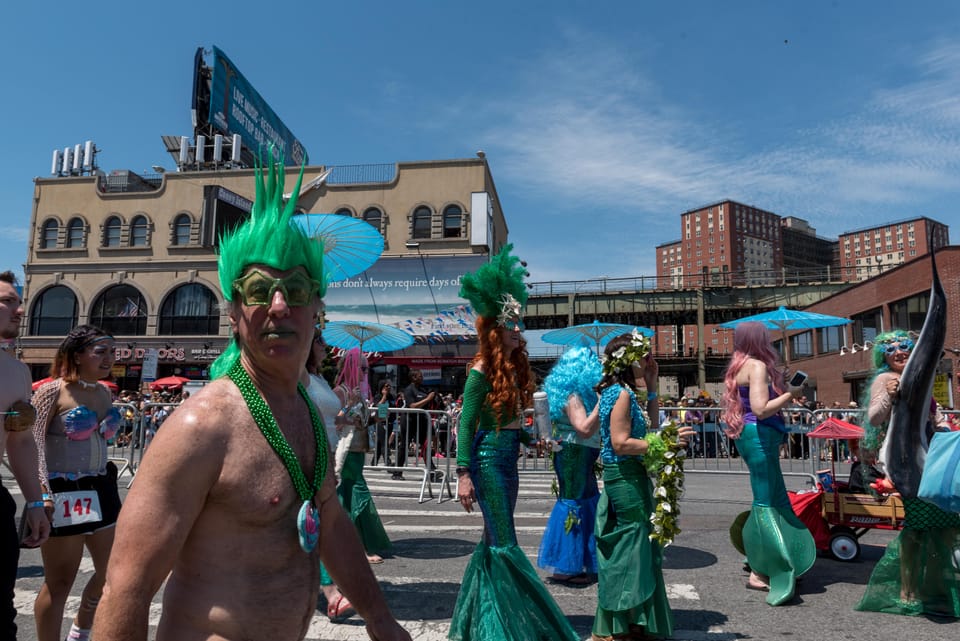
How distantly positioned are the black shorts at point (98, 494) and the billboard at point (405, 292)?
25.2 metres

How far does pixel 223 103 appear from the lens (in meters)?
35.9

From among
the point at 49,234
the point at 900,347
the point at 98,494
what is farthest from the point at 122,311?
the point at 900,347

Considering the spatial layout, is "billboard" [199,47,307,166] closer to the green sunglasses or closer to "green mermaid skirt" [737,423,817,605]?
"green mermaid skirt" [737,423,817,605]

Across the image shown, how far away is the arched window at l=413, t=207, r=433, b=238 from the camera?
31250 millimetres

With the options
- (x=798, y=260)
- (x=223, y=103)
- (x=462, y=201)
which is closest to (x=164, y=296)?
(x=223, y=103)

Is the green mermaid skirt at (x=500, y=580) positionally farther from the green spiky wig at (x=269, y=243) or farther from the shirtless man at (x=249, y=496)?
the green spiky wig at (x=269, y=243)

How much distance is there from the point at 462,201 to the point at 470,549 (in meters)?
25.5

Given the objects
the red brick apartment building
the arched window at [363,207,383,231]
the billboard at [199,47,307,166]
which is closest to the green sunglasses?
the red brick apartment building

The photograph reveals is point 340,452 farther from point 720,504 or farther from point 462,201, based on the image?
point 462,201

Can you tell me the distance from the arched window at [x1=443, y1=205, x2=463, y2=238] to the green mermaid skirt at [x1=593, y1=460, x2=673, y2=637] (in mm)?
27290

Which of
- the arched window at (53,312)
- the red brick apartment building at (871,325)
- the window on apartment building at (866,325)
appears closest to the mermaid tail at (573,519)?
the red brick apartment building at (871,325)

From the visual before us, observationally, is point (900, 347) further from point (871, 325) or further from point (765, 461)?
point (871, 325)

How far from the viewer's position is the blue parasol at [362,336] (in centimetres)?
1148

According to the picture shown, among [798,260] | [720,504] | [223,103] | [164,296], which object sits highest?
[798,260]
